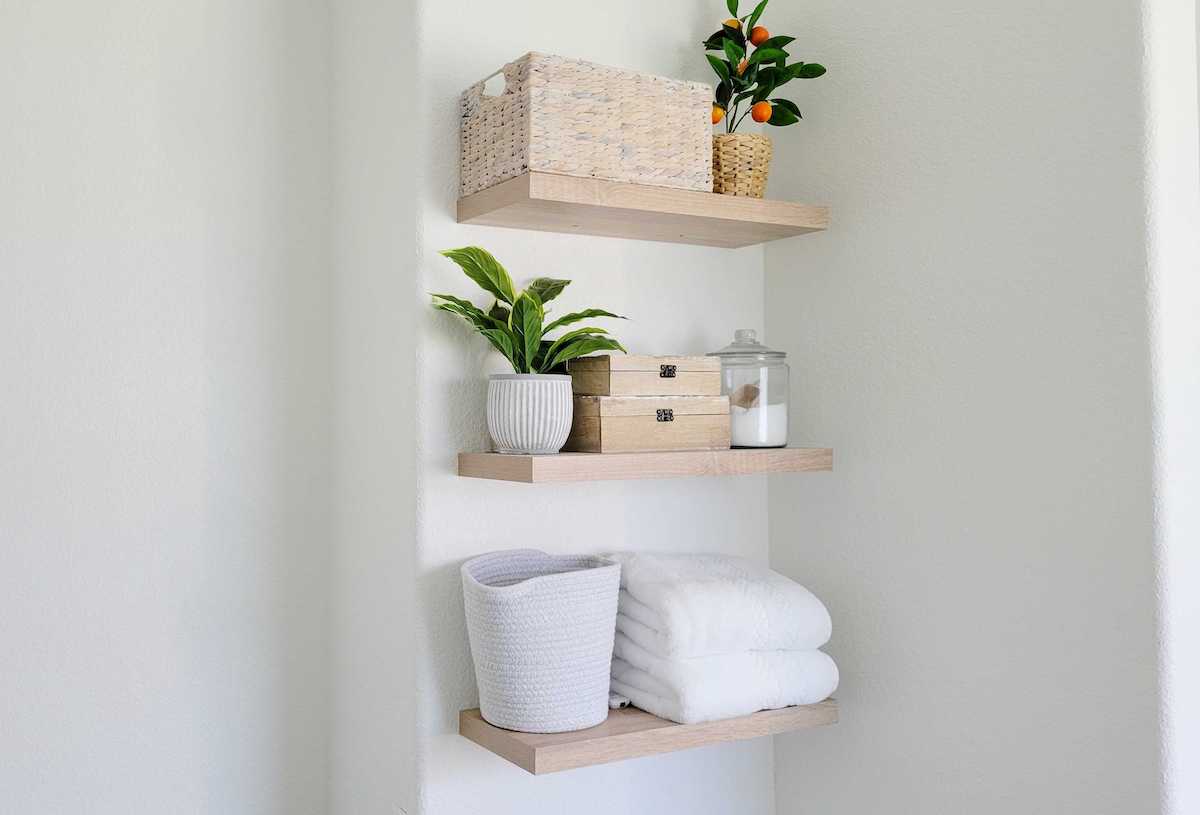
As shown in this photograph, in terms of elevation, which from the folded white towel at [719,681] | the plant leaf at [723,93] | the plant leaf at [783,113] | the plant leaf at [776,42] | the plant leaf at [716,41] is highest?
the plant leaf at [716,41]

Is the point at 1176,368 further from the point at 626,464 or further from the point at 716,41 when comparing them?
the point at 716,41

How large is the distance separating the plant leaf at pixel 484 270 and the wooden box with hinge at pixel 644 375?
0.47 ft

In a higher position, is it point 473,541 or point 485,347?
point 485,347

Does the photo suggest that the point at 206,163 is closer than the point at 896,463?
No

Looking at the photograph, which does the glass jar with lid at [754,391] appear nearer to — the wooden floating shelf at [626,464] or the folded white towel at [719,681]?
the wooden floating shelf at [626,464]

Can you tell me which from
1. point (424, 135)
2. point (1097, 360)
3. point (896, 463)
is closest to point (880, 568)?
point (896, 463)

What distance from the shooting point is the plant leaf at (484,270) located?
4.20 ft

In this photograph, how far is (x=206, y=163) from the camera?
5.11 ft

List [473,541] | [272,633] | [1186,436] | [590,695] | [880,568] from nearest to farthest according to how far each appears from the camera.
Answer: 1. [1186,436]
2. [590,695]
3. [473,541]
4. [880,568]
5. [272,633]

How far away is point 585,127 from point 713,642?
670mm

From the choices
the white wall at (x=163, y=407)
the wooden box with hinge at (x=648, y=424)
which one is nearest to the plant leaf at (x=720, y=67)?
the wooden box with hinge at (x=648, y=424)

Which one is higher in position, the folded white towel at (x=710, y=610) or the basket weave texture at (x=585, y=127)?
the basket weave texture at (x=585, y=127)

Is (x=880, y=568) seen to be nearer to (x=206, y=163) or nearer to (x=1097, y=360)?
(x=1097, y=360)

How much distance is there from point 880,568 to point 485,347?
64 cm
